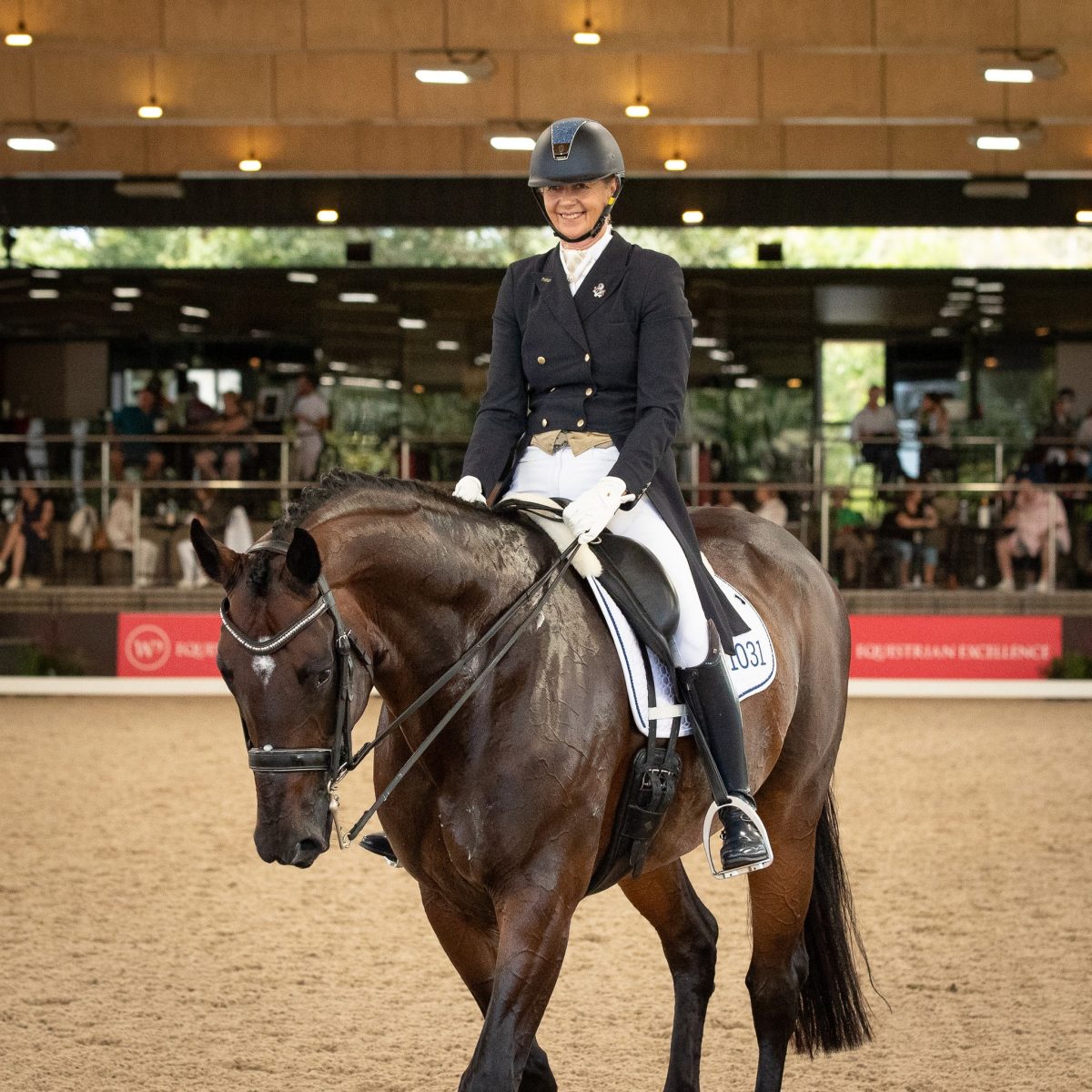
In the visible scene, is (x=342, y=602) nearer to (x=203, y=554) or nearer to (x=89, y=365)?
(x=203, y=554)

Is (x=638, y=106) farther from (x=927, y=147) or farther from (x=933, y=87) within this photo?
(x=927, y=147)

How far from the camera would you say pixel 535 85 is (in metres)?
16.3

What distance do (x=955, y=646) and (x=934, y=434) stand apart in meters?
5.09

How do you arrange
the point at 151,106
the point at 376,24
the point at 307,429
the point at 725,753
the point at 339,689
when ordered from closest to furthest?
the point at 339,689 → the point at 725,753 → the point at 376,24 → the point at 151,106 → the point at 307,429

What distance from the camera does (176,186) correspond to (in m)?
20.1

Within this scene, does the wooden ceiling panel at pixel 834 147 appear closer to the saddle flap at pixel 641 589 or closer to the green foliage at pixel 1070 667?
the green foliage at pixel 1070 667

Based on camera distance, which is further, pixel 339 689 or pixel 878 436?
pixel 878 436

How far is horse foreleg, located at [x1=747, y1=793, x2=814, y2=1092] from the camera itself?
13.4 feet

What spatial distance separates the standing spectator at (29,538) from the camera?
15453mm

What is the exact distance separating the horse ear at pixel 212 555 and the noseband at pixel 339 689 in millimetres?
47

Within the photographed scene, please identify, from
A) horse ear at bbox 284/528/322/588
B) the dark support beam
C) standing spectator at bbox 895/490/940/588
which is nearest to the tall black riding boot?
horse ear at bbox 284/528/322/588

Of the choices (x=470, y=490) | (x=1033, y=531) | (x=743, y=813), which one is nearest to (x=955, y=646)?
(x=1033, y=531)

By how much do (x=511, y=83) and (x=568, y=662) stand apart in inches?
555

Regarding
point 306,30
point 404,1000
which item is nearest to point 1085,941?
point 404,1000
